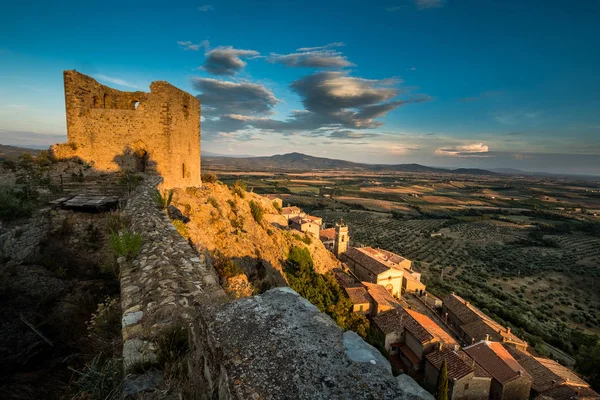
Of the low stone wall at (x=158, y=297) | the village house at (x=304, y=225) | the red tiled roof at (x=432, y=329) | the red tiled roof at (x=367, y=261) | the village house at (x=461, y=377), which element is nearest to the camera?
the low stone wall at (x=158, y=297)

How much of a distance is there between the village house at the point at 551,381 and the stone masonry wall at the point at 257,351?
2365 cm

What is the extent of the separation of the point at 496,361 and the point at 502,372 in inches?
32.3

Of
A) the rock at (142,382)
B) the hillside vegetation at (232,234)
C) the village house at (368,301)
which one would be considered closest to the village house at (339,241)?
the village house at (368,301)

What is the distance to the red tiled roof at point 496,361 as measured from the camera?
1866cm

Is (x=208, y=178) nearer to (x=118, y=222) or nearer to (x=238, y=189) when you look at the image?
(x=238, y=189)

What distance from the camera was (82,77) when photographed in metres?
11.6

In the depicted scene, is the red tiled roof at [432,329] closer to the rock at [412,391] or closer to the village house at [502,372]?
the village house at [502,372]

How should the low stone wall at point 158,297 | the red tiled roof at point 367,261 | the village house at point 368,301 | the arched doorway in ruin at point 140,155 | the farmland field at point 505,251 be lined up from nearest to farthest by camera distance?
the low stone wall at point 158,297 < the arched doorway in ruin at point 140,155 < the village house at point 368,301 < the red tiled roof at point 367,261 < the farmland field at point 505,251

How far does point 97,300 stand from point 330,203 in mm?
96578

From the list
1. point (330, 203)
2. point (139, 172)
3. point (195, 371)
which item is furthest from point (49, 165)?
point (330, 203)

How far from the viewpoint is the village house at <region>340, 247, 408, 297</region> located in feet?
102

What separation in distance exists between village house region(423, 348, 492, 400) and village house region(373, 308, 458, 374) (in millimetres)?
943

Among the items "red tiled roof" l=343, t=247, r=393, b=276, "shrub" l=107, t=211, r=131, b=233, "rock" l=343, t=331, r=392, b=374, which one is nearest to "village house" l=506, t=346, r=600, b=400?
"red tiled roof" l=343, t=247, r=393, b=276

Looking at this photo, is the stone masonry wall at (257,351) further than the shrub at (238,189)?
No
